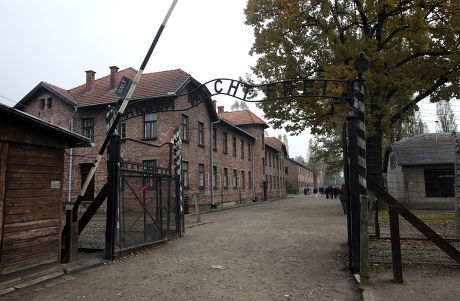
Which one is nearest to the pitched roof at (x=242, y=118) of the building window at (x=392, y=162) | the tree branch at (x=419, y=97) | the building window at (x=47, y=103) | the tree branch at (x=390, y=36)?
the building window at (x=392, y=162)

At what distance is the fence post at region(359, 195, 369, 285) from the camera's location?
534cm

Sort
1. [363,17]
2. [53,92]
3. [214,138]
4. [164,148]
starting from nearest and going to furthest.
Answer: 1. [363,17]
2. [164,148]
3. [53,92]
4. [214,138]

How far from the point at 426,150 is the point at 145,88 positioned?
19612mm

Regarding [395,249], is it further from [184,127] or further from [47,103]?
[47,103]

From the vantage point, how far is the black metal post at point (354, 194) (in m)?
5.95

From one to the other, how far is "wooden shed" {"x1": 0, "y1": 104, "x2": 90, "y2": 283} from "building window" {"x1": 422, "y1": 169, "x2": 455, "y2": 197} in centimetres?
2264

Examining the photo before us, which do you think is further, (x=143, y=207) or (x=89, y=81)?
(x=89, y=81)

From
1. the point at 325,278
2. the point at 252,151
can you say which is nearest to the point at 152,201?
the point at 325,278

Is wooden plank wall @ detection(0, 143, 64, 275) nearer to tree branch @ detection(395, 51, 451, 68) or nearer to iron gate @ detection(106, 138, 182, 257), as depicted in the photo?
iron gate @ detection(106, 138, 182, 257)

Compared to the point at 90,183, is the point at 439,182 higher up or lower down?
lower down

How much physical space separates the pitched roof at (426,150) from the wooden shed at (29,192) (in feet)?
70.8

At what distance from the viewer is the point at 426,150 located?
23.5 meters

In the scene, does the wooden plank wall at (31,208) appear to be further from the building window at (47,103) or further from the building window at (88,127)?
the building window at (47,103)

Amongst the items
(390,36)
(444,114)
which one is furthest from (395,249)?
(444,114)
